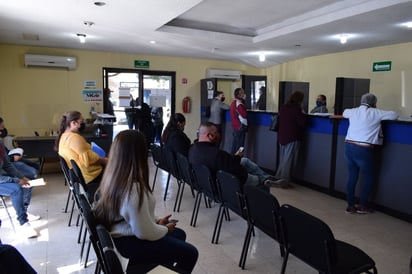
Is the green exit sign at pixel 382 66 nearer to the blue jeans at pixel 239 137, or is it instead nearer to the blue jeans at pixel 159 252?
the blue jeans at pixel 239 137

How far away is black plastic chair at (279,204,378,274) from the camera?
1.77 m

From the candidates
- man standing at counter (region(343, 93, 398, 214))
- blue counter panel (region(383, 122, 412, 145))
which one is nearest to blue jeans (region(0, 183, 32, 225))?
man standing at counter (region(343, 93, 398, 214))

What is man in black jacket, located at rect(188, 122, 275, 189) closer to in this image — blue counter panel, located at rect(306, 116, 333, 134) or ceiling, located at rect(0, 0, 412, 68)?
ceiling, located at rect(0, 0, 412, 68)

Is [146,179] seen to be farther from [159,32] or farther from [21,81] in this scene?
[21,81]

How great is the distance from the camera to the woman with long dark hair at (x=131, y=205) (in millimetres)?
1743

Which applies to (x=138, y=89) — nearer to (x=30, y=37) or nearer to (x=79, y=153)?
(x=30, y=37)

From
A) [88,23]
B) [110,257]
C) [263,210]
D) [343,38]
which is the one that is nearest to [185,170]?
[263,210]

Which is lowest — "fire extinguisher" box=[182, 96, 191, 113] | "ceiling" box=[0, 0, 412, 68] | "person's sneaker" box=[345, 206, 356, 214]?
"person's sneaker" box=[345, 206, 356, 214]

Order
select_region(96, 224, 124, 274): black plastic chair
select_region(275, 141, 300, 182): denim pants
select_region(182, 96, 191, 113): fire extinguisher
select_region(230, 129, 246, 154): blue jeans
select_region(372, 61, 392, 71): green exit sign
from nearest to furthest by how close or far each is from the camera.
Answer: select_region(96, 224, 124, 274): black plastic chair
select_region(275, 141, 300, 182): denim pants
select_region(230, 129, 246, 154): blue jeans
select_region(372, 61, 392, 71): green exit sign
select_region(182, 96, 191, 113): fire extinguisher

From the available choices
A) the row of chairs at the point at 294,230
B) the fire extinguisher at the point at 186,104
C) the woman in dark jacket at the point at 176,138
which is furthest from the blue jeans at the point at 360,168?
the fire extinguisher at the point at 186,104

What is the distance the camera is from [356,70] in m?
7.09

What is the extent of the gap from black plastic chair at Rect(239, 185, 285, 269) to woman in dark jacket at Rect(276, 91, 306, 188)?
242 cm

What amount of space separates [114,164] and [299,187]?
395 centimetres

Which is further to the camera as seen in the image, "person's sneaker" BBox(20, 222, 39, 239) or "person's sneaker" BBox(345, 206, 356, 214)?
"person's sneaker" BBox(345, 206, 356, 214)
